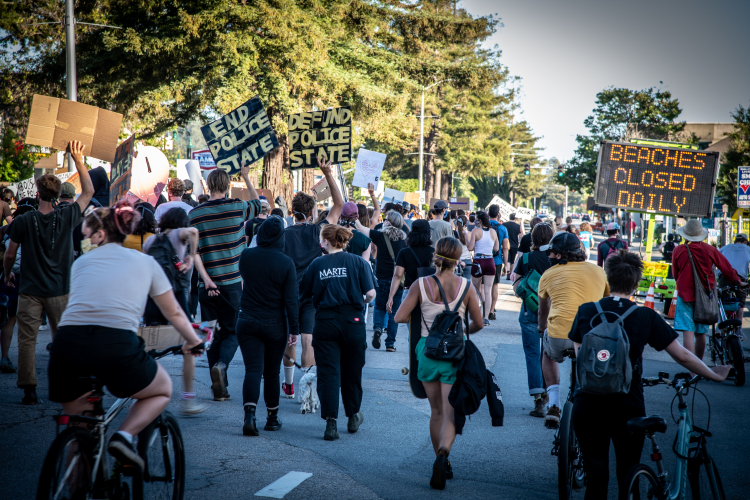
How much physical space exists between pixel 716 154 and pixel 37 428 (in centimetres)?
1256

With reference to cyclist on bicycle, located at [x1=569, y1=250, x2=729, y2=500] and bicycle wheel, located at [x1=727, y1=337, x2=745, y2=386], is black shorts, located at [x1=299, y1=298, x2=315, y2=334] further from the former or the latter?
bicycle wheel, located at [x1=727, y1=337, x2=745, y2=386]

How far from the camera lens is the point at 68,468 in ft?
11.1

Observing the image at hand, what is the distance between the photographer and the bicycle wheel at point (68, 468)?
3.24 m

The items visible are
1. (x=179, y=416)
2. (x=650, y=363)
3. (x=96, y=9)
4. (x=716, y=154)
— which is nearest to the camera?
(x=179, y=416)

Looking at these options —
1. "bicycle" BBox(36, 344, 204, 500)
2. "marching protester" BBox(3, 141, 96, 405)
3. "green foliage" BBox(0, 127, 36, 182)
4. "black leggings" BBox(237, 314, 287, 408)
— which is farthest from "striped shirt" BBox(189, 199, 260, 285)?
"green foliage" BBox(0, 127, 36, 182)

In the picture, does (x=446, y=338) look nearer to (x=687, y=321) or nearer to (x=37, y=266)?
(x=37, y=266)

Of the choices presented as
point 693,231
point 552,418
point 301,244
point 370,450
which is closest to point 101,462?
point 370,450

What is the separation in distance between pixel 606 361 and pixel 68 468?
284 cm

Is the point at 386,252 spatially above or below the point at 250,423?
above

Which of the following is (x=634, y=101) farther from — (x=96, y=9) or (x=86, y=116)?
(x=86, y=116)

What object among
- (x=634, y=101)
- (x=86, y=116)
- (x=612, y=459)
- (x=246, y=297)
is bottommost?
(x=612, y=459)

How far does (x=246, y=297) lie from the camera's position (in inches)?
241

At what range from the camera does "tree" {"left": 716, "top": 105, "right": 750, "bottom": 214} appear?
3516 centimetres

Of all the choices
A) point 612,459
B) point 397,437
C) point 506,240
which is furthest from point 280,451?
point 506,240
